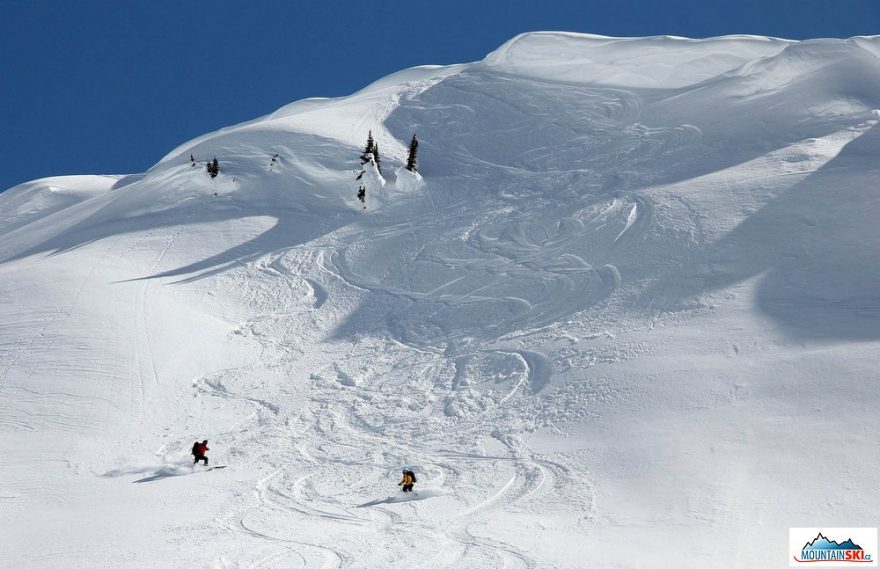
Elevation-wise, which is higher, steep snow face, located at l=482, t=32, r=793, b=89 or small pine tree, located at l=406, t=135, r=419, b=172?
steep snow face, located at l=482, t=32, r=793, b=89

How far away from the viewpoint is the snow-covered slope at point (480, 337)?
14.7 metres

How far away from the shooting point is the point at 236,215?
1393 inches

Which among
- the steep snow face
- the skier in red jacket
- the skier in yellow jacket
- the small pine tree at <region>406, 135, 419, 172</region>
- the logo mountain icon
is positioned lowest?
the logo mountain icon

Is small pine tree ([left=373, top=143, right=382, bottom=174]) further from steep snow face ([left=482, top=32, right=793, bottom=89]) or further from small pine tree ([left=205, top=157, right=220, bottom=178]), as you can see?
steep snow face ([left=482, top=32, right=793, bottom=89])

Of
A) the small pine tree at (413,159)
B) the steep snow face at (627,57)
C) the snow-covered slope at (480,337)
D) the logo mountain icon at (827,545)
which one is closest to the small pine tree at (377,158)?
the snow-covered slope at (480,337)

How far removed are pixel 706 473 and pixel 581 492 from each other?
7.75 feet

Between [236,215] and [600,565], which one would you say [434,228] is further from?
[600,565]

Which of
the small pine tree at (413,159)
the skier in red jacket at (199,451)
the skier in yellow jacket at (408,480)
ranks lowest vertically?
the skier in yellow jacket at (408,480)

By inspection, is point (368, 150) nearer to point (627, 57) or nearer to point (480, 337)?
point (480, 337)

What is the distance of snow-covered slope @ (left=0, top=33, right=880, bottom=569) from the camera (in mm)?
14664

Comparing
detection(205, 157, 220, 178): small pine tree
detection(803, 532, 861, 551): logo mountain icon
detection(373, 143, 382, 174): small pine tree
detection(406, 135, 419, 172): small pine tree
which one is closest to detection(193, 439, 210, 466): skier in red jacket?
detection(803, 532, 861, 551): logo mountain icon

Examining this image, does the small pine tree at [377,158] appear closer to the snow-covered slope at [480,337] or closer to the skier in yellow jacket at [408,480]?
the snow-covered slope at [480,337]

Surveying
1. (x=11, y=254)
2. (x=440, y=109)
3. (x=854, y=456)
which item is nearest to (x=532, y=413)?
(x=854, y=456)

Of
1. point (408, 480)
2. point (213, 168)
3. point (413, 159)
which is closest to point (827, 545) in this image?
point (408, 480)
